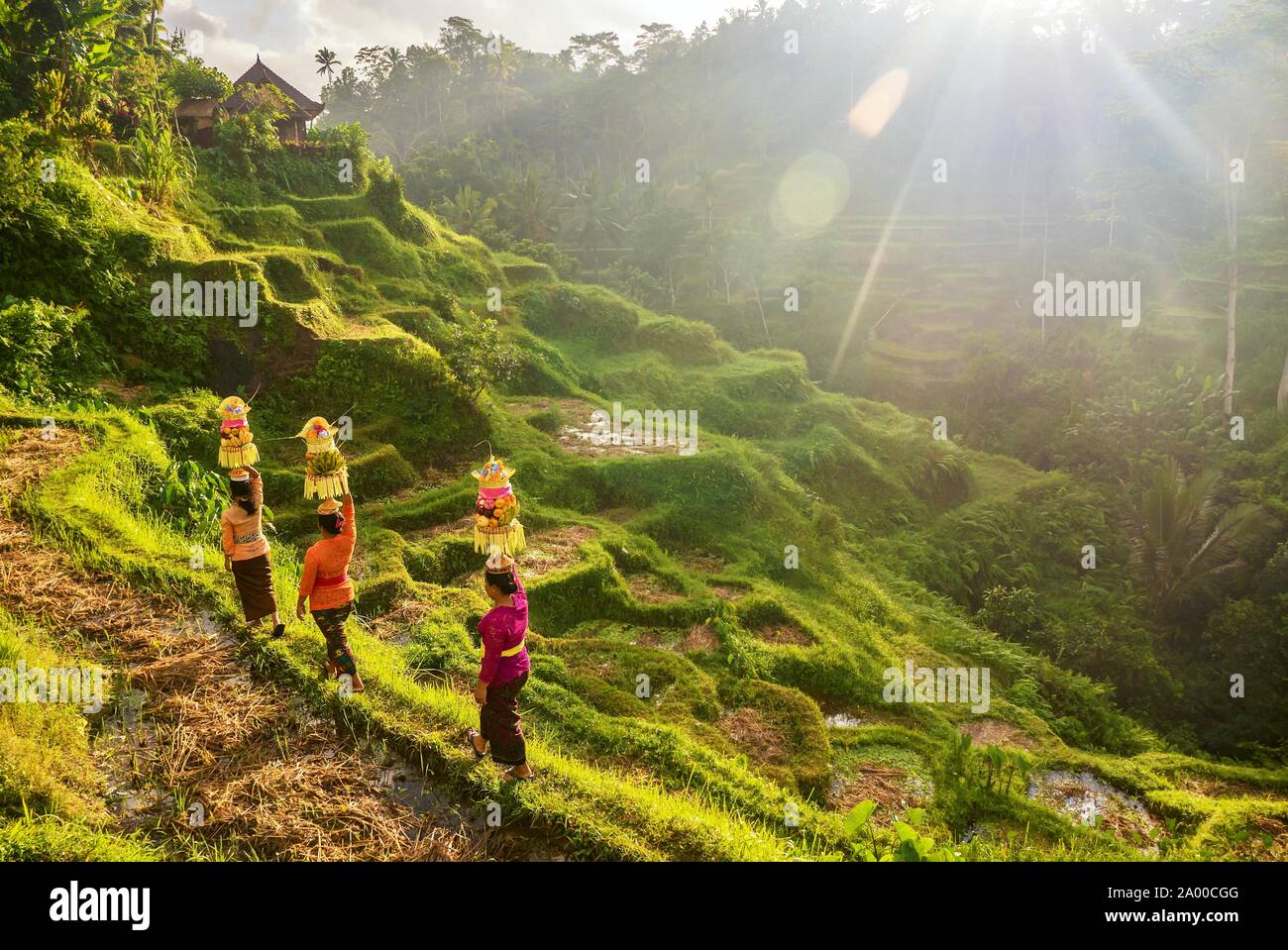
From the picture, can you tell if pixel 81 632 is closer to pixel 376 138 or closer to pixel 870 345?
pixel 870 345

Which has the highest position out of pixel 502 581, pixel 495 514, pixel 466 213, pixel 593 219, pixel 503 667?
pixel 593 219

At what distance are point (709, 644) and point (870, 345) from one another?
2513cm

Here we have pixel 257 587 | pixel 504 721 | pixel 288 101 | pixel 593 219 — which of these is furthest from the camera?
pixel 593 219

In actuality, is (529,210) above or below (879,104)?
below

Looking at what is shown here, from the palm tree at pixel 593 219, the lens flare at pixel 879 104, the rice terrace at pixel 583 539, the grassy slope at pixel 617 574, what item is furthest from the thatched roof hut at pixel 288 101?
the lens flare at pixel 879 104

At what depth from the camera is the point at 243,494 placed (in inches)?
181

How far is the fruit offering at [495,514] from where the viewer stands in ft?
11.8

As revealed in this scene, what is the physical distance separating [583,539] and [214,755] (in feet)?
20.3

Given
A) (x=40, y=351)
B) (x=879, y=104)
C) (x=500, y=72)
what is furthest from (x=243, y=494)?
(x=500, y=72)

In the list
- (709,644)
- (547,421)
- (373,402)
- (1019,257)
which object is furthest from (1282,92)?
(373,402)

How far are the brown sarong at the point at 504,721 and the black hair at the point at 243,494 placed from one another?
85.2 inches

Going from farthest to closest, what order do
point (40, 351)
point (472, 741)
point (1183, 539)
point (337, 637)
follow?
point (1183, 539) < point (40, 351) < point (337, 637) < point (472, 741)

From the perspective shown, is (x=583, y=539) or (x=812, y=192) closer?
(x=583, y=539)

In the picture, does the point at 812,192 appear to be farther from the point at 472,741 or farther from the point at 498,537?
the point at 472,741
